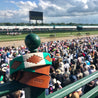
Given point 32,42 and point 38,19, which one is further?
point 38,19

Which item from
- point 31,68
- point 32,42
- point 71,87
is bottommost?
point 71,87

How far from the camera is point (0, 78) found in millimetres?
5465

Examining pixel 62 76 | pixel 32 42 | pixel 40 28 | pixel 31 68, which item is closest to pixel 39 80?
pixel 31 68

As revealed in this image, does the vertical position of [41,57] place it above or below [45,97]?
above

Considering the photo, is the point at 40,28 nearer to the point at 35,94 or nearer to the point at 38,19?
the point at 38,19

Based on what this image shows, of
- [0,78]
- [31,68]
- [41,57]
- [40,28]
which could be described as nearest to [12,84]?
[31,68]

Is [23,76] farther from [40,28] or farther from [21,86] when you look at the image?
[40,28]

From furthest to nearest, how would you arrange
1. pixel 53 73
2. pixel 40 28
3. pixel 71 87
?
pixel 40 28
pixel 53 73
pixel 71 87

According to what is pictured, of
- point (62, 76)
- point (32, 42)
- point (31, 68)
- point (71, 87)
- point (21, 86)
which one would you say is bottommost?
point (62, 76)

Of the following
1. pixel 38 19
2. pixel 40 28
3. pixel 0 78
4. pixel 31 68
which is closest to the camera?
pixel 31 68

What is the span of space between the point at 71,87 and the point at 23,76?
0.54 m

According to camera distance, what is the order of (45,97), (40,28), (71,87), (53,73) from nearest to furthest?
(45,97) → (71,87) → (53,73) → (40,28)

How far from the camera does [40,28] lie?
63.5 m

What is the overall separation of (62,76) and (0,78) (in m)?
2.26
